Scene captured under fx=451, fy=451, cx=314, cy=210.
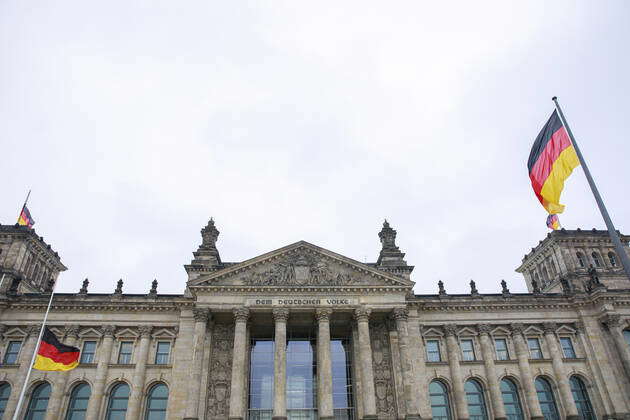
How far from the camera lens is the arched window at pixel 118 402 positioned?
128 ft

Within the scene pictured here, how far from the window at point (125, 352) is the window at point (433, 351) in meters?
27.9

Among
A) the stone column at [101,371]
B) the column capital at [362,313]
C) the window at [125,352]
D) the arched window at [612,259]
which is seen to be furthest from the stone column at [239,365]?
the arched window at [612,259]

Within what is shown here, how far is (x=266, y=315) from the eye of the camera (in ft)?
135

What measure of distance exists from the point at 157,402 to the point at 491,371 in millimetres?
30364

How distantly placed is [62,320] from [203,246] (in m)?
14.4

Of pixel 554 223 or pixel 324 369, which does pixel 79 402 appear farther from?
pixel 554 223

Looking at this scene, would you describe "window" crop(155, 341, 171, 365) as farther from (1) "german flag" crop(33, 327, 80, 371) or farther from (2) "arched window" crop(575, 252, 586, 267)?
(2) "arched window" crop(575, 252, 586, 267)

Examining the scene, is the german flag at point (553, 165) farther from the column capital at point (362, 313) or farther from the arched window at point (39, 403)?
the arched window at point (39, 403)

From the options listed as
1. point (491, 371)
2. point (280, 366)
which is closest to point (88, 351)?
point (280, 366)

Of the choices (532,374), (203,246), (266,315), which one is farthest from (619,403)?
(203,246)

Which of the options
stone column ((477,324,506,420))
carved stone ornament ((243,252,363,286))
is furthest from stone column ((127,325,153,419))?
stone column ((477,324,506,420))

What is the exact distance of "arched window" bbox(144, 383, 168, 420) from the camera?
39.2 meters

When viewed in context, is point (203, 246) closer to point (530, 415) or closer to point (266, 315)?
point (266, 315)

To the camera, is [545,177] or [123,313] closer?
[545,177]
